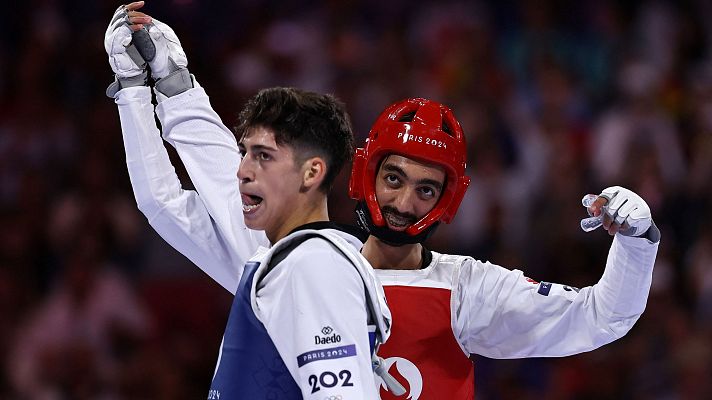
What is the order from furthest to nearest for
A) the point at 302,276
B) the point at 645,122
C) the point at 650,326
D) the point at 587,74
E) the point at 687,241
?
the point at 587,74 → the point at 645,122 → the point at 687,241 → the point at 650,326 → the point at 302,276

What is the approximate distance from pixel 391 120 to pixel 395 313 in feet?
2.55

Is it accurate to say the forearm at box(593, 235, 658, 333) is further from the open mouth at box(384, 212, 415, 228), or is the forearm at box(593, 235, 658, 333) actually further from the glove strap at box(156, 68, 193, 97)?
the glove strap at box(156, 68, 193, 97)

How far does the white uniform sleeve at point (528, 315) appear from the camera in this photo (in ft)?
13.8

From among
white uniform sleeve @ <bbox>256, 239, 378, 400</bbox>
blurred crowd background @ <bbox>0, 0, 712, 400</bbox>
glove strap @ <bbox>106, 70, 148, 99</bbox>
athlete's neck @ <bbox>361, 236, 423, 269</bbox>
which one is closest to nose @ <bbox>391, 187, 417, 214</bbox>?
athlete's neck @ <bbox>361, 236, 423, 269</bbox>

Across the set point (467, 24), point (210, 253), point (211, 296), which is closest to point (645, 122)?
point (467, 24)

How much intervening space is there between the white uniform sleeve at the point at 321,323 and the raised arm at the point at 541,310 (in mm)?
1157

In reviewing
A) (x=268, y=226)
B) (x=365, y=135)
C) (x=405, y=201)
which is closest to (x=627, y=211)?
(x=405, y=201)

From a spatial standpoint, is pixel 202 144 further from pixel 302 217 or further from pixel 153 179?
pixel 302 217

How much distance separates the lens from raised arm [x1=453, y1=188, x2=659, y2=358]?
414 centimetres

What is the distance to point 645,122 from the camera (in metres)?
8.63

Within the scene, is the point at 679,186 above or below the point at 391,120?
below

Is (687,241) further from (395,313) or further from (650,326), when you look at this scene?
(395,313)

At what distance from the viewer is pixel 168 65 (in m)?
4.46

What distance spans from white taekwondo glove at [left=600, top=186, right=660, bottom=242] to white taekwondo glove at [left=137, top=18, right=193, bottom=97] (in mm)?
1781
